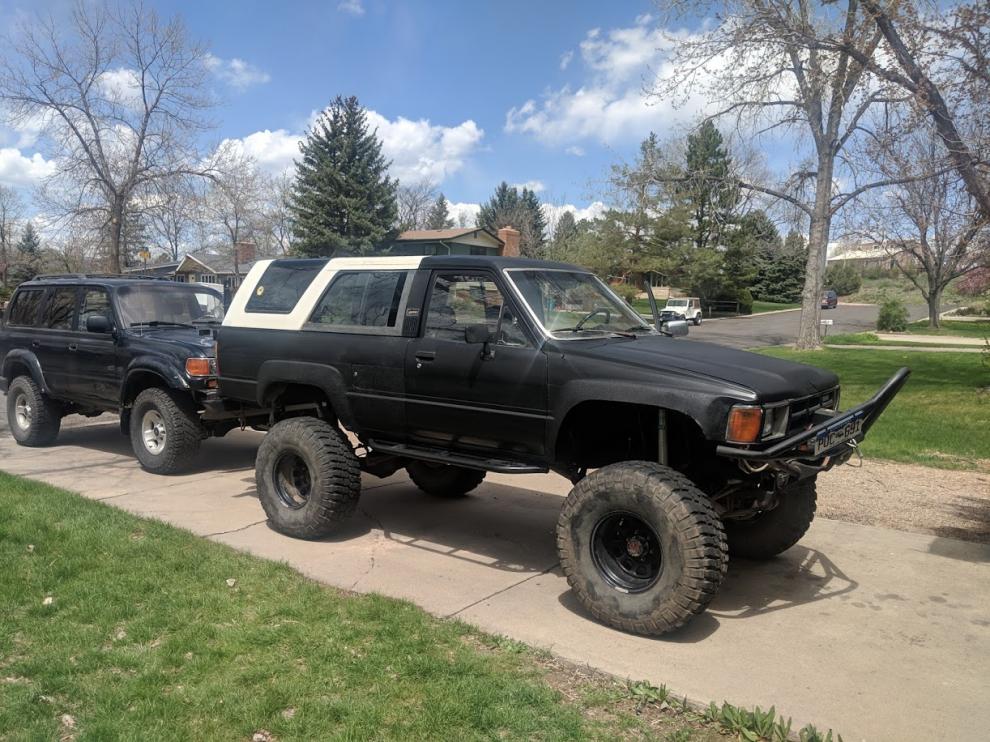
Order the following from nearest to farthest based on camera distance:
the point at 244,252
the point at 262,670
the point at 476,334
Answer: the point at 262,670 → the point at 476,334 → the point at 244,252

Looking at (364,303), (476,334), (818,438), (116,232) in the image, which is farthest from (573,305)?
(116,232)

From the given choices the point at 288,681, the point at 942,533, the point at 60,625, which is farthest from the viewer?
the point at 942,533

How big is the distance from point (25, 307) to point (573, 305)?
25.6ft

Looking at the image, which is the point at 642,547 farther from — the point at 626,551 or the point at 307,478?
the point at 307,478

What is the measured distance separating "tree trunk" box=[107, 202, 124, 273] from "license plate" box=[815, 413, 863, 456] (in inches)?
892

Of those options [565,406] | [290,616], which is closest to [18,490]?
[290,616]

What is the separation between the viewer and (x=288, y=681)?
3.64 metres

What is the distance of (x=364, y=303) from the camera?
579 cm

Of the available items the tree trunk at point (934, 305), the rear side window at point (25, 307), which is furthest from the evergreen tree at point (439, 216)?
the rear side window at point (25, 307)

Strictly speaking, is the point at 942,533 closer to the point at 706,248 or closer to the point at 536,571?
the point at 536,571

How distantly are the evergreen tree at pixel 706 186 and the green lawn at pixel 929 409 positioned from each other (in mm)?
7056

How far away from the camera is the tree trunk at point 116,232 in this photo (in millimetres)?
22594

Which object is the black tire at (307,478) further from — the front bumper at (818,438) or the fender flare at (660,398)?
the front bumper at (818,438)

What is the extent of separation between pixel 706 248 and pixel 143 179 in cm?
3899
